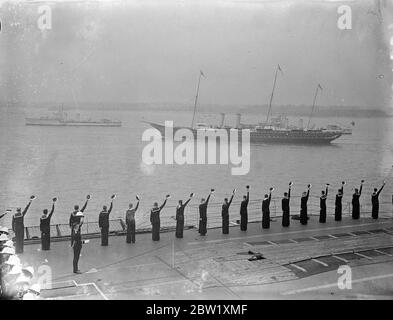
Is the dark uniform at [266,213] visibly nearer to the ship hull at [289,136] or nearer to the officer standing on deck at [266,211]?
the officer standing on deck at [266,211]

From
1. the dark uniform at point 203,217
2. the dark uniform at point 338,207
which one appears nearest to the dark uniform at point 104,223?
the dark uniform at point 203,217

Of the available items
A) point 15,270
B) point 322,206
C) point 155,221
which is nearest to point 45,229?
point 155,221

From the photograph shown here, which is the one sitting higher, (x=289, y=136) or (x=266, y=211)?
(x=289, y=136)

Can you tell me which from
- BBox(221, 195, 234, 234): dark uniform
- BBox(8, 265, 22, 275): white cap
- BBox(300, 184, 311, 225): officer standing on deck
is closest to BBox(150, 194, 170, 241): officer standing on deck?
BBox(221, 195, 234, 234): dark uniform

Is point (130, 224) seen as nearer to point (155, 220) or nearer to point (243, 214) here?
point (155, 220)

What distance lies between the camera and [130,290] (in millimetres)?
8383

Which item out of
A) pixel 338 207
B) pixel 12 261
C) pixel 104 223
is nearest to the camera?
pixel 12 261

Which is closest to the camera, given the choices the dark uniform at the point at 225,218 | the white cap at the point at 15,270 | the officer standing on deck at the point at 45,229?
the white cap at the point at 15,270

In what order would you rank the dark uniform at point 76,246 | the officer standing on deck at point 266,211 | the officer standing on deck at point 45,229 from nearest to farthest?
the dark uniform at point 76,246 < the officer standing on deck at point 45,229 < the officer standing on deck at point 266,211

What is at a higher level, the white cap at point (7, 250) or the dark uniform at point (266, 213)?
the white cap at point (7, 250)

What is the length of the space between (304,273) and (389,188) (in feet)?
102

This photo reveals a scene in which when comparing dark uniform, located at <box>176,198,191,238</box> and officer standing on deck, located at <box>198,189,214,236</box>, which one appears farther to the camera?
officer standing on deck, located at <box>198,189,214,236</box>

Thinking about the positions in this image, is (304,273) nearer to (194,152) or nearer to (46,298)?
(46,298)

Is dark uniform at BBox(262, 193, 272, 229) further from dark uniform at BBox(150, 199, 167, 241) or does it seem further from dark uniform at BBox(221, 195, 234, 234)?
dark uniform at BBox(150, 199, 167, 241)
